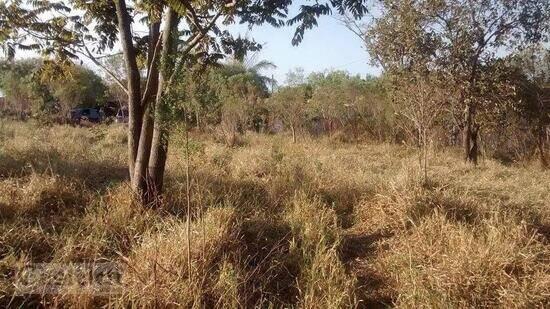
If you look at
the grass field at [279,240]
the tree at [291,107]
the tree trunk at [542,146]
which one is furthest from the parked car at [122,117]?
the tree trunk at [542,146]

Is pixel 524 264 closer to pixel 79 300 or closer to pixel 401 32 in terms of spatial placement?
pixel 79 300

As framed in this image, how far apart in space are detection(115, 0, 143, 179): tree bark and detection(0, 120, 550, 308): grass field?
1.96 feet

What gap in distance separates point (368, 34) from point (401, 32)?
92.5 inches

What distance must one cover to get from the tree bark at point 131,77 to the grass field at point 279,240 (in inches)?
23.6

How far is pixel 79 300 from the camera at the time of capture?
2.81m

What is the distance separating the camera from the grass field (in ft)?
10.0

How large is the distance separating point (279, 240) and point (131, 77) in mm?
2281

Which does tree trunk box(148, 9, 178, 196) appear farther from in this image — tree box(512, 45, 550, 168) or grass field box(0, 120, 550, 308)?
tree box(512, 45, 550, 168)

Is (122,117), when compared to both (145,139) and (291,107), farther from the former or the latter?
(145,139)

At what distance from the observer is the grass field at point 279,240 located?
3.05m

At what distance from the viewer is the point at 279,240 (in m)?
4.19

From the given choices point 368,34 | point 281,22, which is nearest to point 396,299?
point 281,22

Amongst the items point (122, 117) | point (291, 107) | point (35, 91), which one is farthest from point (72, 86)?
point (291, 107)

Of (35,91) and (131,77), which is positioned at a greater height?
(35,91)
